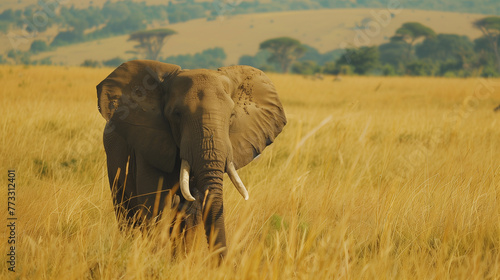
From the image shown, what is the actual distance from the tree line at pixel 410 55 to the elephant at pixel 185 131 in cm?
3694

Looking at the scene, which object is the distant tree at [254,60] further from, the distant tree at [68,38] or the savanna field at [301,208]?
the savanna field at [301,208]

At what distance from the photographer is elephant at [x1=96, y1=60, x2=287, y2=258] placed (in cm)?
350

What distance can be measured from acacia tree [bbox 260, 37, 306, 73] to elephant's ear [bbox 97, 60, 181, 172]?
55.3m

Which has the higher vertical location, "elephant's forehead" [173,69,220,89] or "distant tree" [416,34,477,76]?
"elephant's forehead" [173,69,220,89]

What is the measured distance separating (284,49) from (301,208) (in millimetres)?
56596

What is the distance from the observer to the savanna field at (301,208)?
9.15 ft

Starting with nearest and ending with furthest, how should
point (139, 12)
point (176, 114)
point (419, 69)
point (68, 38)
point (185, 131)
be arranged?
point (185, 131) → point (176, 114) → point (419, 69) → point (68, 38) → point (139, 12)

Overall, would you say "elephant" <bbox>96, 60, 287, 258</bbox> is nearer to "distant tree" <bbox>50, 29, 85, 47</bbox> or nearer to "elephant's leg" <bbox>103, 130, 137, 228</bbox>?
"elephant's leg" <bbox>103, 130, 137, 228</bbox>

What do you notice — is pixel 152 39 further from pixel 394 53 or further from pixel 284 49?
pixel 394 53

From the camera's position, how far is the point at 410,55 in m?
62.3

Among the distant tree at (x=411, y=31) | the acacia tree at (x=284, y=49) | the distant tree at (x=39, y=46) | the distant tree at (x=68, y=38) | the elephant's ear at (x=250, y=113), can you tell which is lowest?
the distant tree at (x=68, y=38)

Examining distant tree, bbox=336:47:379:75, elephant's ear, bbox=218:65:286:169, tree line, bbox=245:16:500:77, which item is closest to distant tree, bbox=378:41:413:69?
tree line, bbox=245:16:500:77

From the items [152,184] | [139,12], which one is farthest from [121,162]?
[139,12]

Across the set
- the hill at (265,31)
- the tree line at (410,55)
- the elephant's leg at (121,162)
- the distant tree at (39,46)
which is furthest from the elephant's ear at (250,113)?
the distant tree at (39,46)
